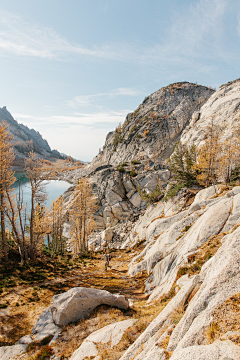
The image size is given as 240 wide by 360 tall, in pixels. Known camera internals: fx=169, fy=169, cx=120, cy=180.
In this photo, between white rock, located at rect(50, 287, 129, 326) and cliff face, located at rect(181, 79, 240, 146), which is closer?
white rock, located at rect(50, 287, 129, 326)

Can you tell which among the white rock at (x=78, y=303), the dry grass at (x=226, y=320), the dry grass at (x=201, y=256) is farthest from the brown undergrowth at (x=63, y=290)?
the dry grass at (x=226, y=320)

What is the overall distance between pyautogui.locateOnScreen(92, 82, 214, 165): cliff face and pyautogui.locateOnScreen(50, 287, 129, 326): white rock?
7131 cm

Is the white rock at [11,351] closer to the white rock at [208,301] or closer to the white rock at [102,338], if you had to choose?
the white rock at [102,338]

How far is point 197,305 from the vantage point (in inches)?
Result: 193

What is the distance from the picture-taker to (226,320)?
13.4ft

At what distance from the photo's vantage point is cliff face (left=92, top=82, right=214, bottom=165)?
82188 mm

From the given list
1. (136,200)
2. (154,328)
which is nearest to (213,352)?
(154,328)

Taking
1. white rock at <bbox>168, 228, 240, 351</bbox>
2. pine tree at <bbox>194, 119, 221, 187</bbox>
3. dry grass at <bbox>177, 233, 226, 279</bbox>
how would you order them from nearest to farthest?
white rock at <bbox>168, 228, 240, 351</bbox>, dry grass at <bbox>177, 233, 226, 279</bbox>, pine tree at <bbox>194, 119, 221, 187</bbox>

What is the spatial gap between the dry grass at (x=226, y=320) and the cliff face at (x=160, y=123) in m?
75.5

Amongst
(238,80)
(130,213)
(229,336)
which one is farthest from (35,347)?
(238,80)

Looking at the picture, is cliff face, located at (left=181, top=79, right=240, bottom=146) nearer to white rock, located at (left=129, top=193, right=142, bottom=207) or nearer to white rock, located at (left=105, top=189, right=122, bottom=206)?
white rock, located at (left=129, top=193, right=142, bottom=207)

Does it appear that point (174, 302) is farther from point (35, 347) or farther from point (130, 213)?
→ point (130, 213)

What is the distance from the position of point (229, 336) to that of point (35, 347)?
8.77 m

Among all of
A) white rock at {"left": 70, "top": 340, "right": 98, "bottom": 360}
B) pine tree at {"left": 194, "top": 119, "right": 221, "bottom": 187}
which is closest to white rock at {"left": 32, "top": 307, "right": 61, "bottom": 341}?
white rock at {"left": 70, "top": 340, "right": 98, "bottom": 360}
